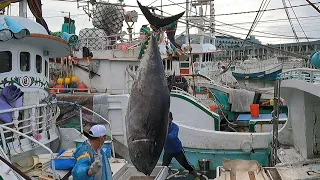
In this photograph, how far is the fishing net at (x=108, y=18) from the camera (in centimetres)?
1684

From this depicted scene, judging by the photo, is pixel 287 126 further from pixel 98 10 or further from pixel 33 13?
pixel 98 10

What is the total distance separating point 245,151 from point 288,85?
277 centimetres

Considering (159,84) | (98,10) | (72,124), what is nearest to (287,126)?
(159,84)

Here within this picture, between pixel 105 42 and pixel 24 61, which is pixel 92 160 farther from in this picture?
pixel 105 42

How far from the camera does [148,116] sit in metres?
2.62

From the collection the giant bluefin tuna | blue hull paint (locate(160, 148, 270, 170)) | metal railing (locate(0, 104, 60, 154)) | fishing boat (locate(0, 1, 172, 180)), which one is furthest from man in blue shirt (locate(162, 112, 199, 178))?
the giant bluefin tuna

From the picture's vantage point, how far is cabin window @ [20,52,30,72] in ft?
23.2

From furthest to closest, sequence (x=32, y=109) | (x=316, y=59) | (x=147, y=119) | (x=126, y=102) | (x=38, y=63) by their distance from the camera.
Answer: (x=126, y=102) → (x=38, y=63) → (x=32, y=109) → (x=316, y=59) → (x=147, y=119)

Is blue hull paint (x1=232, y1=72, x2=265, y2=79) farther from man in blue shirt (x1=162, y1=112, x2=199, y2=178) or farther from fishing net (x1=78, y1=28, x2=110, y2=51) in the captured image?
man in blue shirt (x1=162, y1=112, x2=199, y2=178)

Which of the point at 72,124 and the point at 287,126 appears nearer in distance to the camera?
the point at 287,126

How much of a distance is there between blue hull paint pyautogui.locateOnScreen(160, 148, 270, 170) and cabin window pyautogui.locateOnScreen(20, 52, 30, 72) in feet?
14.8

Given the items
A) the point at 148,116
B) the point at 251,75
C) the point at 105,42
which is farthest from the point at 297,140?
the point at 251,75

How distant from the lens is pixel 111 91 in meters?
14.0

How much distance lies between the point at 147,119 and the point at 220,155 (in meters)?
6.40
